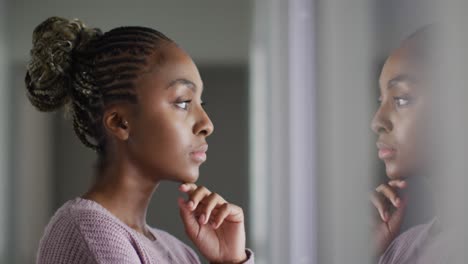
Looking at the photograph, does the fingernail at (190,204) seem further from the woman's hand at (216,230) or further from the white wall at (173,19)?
the white wall at (173,19)

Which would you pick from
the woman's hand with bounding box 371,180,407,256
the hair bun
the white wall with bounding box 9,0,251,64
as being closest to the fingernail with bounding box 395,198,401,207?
the woman's hand with bounding box 371,180,407,256

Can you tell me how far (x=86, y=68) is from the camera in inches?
27.1

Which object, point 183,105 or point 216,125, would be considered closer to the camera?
point 183,105

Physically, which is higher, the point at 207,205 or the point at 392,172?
the point at 392,172

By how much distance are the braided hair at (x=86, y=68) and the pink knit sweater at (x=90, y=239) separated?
0.09 m

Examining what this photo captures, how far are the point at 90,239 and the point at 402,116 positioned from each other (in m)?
0.35

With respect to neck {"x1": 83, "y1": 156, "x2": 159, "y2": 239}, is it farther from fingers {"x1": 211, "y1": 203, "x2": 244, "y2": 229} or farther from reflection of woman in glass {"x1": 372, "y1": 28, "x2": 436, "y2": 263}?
reflection of woman in glass {"x1": 372, "y1": 28, "x2": 436, "y2": 263}

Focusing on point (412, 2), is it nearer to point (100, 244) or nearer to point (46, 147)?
point (100, 244)

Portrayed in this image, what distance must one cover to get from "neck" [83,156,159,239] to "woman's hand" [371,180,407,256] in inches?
11.6

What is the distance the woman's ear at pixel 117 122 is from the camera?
0.68 metres

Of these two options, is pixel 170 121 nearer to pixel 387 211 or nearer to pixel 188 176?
pixel 188 176

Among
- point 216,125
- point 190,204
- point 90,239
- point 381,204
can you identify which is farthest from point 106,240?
point 216,125

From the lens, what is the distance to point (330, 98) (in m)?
0.66

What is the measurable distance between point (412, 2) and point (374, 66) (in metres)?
0.09
